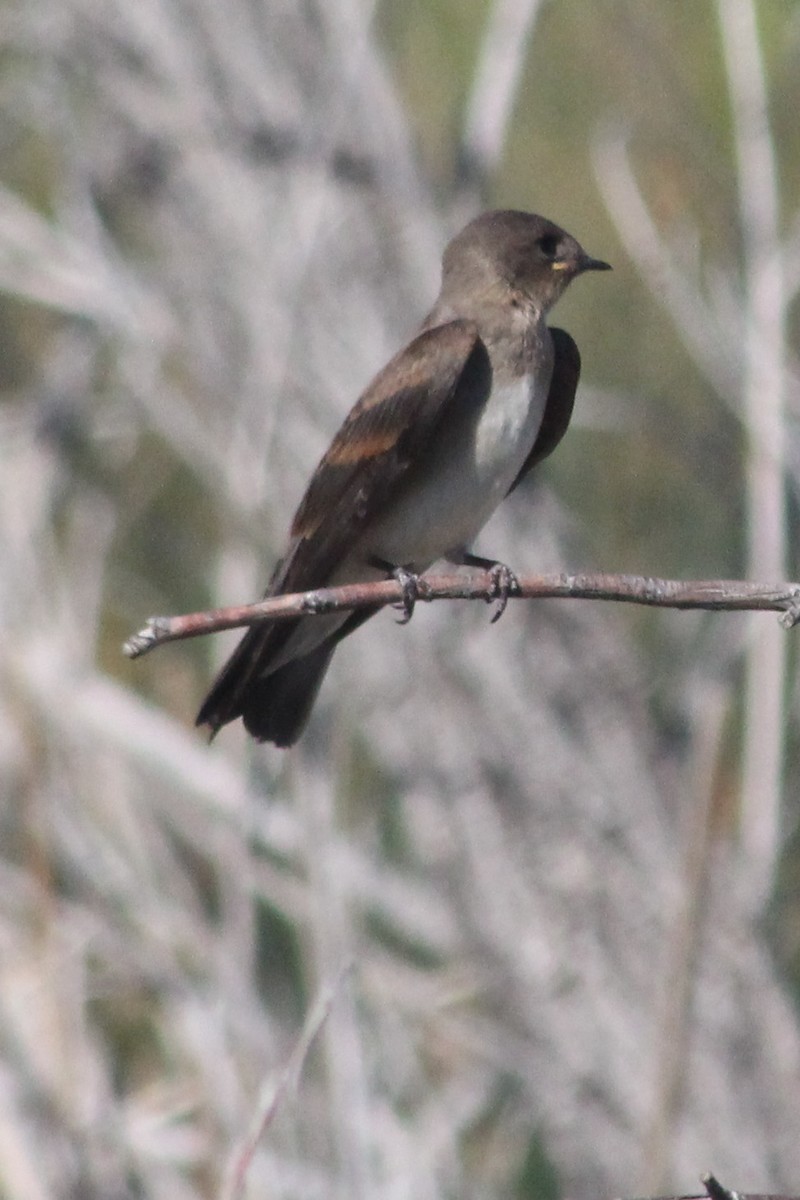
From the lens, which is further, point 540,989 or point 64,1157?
point 540,989

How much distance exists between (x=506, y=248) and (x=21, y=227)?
1.70 m

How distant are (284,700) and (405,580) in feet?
1.66

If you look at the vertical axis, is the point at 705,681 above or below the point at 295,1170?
above

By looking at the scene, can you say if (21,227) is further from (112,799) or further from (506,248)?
(506,248)

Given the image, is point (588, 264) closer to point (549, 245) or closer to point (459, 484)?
point (549, 245)

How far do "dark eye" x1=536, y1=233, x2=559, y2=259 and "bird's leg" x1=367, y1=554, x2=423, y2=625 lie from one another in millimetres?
621

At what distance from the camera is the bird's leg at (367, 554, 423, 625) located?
2.61 meters

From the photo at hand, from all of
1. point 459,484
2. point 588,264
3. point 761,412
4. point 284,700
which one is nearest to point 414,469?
point 459,484

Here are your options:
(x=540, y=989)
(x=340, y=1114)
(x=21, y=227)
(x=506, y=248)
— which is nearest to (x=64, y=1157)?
(x=340, y=1114)

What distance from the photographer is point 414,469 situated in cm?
323

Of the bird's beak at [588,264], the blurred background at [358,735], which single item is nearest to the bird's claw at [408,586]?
the bird's beak at [588,264]

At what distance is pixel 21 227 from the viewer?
4785mm

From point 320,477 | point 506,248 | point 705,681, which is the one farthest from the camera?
point 705,681

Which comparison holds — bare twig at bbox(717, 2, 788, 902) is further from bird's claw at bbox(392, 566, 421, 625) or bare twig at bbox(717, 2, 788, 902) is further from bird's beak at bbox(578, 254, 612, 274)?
bird's claw at bbox(392, 566, 421, 625)
